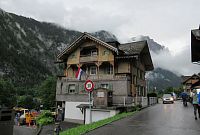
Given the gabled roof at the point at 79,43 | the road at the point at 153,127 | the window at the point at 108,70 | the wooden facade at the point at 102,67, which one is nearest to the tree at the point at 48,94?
the wooden facade at the point at 102,67

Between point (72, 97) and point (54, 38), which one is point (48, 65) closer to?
point (54, 38)

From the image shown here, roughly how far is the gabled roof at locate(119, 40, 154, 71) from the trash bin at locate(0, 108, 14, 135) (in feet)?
94.2

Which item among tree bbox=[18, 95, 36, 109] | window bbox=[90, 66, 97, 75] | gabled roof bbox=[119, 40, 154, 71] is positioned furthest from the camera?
tree bbox=[18, 95, 36, 109]

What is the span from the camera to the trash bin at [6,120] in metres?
4.72

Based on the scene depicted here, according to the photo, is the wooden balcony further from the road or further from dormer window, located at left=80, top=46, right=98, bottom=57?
the road

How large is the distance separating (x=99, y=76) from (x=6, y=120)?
29.9 m

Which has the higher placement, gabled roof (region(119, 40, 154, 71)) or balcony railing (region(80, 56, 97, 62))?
gabled roof (region(119, 40, 154, 71))

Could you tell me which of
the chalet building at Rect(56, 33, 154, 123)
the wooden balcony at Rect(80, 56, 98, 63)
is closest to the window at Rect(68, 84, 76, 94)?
the chalet building at Rect(56, 33, 154, 123)

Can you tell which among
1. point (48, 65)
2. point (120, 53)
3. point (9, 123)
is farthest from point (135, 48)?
point (48, 65)

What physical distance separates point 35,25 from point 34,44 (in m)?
32.2

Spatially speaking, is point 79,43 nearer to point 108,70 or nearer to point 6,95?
point 108,70

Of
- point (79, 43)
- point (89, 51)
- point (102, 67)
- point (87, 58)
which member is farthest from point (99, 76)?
point (79, 43)

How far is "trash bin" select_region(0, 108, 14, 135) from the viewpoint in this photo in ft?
15.5

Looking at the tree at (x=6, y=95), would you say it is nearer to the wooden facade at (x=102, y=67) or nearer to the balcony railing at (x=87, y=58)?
the wooden facade at (x=102, y=67)
